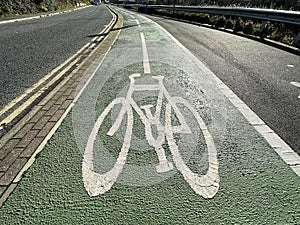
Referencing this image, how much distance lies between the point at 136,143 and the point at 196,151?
75 centimetres

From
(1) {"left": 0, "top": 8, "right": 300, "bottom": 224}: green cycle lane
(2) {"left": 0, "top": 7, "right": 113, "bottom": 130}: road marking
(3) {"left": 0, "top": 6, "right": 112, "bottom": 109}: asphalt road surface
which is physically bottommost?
(1) {"left": 0, "top": 8, "right": 300, "bottom": 224}: green cycle lane

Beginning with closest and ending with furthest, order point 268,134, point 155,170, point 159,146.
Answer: point 155,170
point 159,146
point 268,134

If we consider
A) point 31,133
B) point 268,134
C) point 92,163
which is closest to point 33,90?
point 31,133

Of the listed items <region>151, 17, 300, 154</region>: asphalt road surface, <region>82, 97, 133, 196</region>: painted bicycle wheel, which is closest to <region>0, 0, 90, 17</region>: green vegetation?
<region>151, 17, 300, 154</region>: asphalt road surface

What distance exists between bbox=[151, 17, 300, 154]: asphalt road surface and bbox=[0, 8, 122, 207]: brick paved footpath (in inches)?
125

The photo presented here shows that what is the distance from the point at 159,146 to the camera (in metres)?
2.49

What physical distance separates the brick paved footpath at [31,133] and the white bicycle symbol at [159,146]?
2.14ft

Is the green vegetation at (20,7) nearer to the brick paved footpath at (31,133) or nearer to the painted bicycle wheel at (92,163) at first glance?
the brick paved footpath at (31,133)

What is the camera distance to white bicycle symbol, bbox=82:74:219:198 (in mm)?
1990

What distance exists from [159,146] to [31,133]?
5.91ft

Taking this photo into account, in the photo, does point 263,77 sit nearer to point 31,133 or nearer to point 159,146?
point 159,146

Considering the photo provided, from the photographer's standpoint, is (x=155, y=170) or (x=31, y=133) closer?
(x=155, y=170)

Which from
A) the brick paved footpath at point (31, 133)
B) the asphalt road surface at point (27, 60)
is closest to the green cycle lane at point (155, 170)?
the brick paved footpath at point (31, 133)

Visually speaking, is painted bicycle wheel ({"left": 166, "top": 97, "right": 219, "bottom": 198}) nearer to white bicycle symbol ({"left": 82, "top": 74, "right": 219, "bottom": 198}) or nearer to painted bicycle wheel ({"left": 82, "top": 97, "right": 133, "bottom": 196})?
white bicycle symbol ({"left": 82, "top": 74, "right": 219, "bottom": 198})
